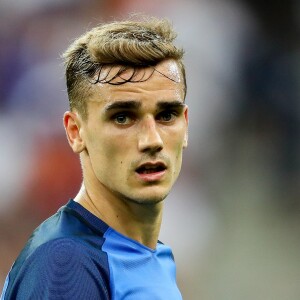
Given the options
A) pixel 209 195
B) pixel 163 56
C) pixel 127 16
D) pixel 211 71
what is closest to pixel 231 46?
pixel 211 71

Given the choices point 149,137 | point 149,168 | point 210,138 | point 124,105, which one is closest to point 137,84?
point 124,105

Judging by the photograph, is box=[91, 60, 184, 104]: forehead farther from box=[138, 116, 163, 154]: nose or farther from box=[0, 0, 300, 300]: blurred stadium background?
box=[0, 0, 300, 300]: blurred stadium background

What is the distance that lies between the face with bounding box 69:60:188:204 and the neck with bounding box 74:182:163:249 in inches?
2.1

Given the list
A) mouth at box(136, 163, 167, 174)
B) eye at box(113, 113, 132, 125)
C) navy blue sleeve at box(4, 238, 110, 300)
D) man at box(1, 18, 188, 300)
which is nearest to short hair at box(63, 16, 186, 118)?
man at box(1, 18, 188, 300)

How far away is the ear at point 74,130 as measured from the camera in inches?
109

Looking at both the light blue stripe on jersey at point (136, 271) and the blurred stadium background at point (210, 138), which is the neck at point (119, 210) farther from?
the blurred stadium background at point (210, 138)

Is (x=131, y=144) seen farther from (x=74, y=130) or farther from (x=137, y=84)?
(x=74, y=130)

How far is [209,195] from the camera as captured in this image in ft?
20.0

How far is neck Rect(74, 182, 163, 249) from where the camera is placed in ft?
8.96

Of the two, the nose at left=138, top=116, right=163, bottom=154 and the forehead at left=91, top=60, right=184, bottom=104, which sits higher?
the forehead at left=91, top=60, right=184, bottom=104

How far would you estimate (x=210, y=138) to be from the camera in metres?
6.14

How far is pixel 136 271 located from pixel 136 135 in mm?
499

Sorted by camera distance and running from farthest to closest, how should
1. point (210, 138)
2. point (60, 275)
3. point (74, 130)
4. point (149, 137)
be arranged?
point (210, 138) < point (74, 130) < point (149, 137) < point (60, 275)

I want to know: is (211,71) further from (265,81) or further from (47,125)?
(47,125)
